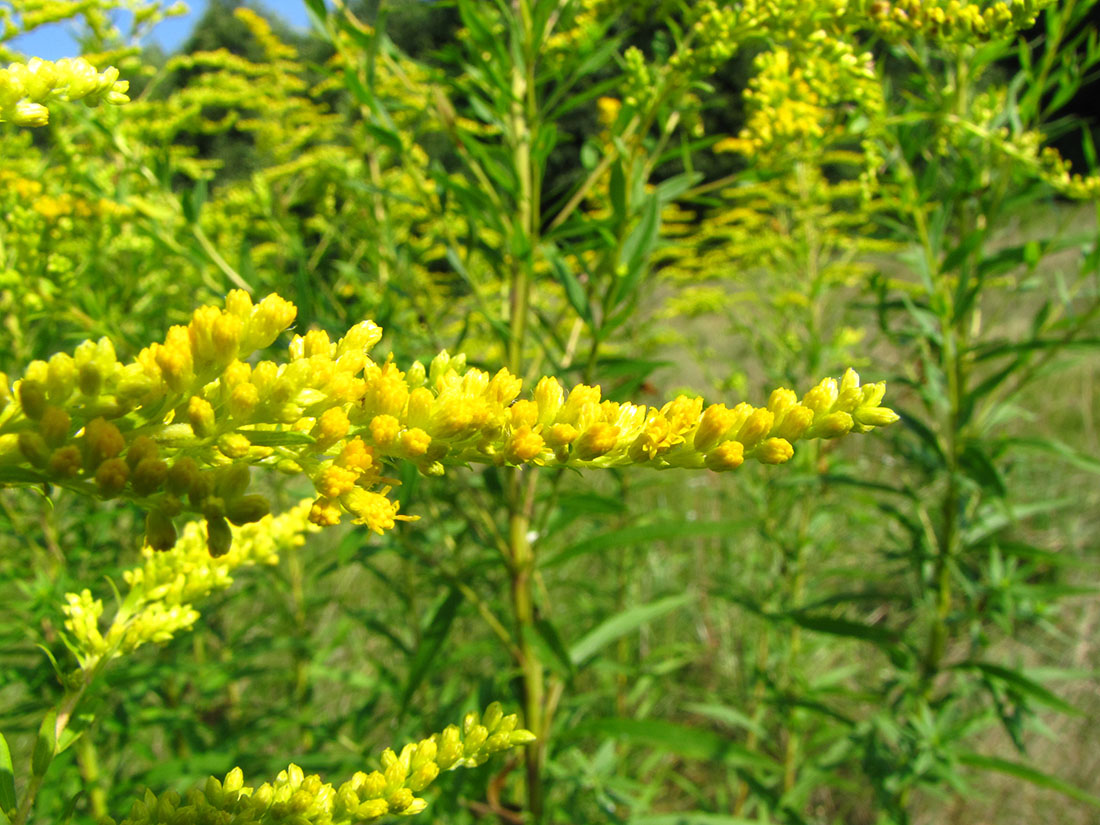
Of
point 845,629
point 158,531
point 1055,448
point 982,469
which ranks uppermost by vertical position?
point 1055,448

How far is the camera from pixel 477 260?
411 centimetres

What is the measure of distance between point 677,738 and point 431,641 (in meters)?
0.61

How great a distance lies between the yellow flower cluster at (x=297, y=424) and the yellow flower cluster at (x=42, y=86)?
8.8 inches

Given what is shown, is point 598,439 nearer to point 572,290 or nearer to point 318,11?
point 572,290

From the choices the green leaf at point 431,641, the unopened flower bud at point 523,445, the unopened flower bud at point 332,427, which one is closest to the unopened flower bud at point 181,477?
the unopened flower bud at point 332,427

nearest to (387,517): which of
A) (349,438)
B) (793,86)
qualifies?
(349,438)

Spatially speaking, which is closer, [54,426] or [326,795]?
[54,426]

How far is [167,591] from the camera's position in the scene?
1.08 metres

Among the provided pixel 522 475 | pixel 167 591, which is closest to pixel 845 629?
pixel 522 475

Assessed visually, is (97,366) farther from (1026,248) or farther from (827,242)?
(827,242)

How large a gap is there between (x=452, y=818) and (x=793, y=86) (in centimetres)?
208

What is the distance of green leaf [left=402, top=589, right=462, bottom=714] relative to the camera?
1.74 meters

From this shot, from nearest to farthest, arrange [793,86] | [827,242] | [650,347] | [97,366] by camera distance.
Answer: [97,366] → [793,86] → [827,242] → [650,347]

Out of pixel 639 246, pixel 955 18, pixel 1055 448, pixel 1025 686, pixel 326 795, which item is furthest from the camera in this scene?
pixel 1055 448
